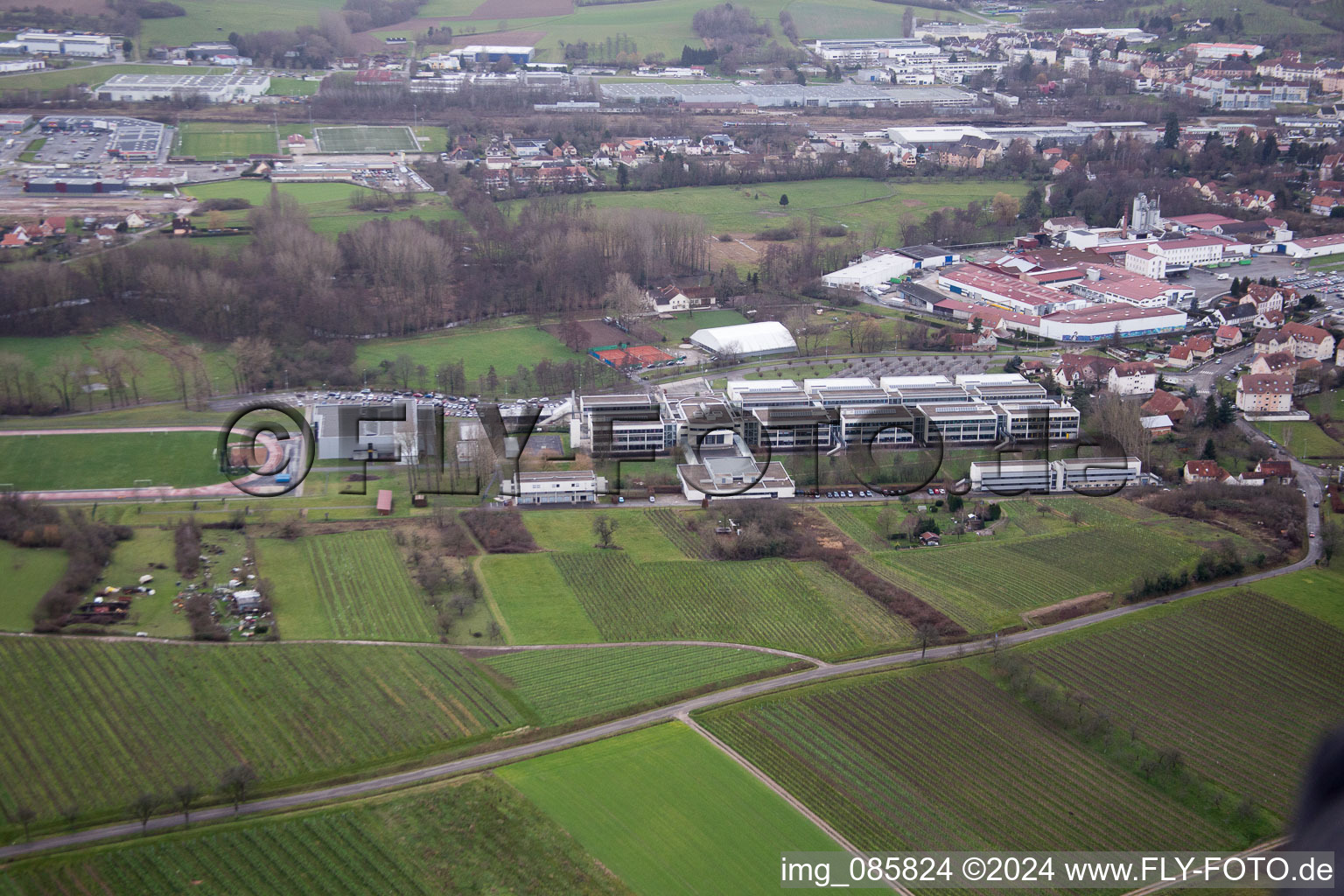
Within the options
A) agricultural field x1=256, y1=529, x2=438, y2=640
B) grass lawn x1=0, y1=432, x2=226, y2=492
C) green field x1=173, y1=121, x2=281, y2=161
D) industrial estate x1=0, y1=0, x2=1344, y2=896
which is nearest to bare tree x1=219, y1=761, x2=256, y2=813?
industrial estate x1=0, y1=0, x2=1344, y2=896

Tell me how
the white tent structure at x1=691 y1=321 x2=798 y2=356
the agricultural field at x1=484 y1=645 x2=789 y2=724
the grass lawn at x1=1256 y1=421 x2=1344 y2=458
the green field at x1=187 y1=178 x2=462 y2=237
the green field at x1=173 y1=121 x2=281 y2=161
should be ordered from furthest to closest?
1. the green field at x1=173 y1=121 x2=281 y2=161
2. the green field at x1=187 y1=178 x2=462 y2=237
3. the white tent structure at x1=691 y1=321 x2=798 y2=356
4. the grass lawn at x1=1256 y1=421 x2=1344 y2=458
5. the agricultural field at x1=484 y1=645 x2=789 y2=724

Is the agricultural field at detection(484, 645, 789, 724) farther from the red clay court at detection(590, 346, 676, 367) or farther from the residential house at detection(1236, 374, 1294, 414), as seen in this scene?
the residential house at detection(1236, 374, 1294, 414)

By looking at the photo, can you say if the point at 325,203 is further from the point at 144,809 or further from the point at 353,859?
the point at 353,859

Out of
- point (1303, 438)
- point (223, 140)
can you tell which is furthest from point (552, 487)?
point (223, 140)

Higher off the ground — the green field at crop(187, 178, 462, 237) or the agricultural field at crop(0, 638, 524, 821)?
the green field at crop(187, 178, 462, 237)

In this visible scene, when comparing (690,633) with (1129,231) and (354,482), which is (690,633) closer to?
(354,482)

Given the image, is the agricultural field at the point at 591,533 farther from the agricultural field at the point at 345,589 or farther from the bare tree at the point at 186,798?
the bare tree at the point at 186,798

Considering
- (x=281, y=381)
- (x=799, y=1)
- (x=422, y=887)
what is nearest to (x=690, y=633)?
(x=422, y=887)
